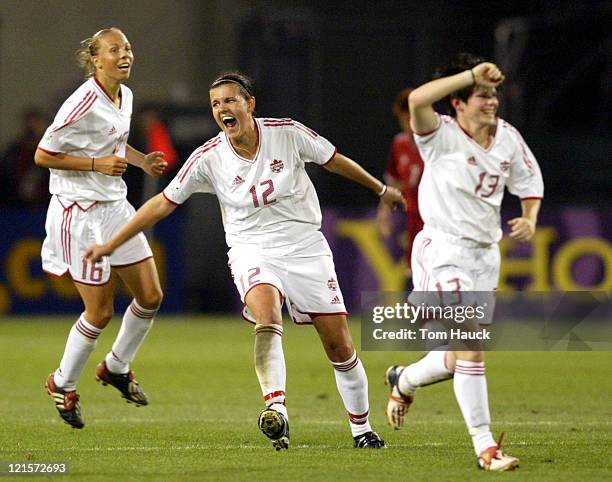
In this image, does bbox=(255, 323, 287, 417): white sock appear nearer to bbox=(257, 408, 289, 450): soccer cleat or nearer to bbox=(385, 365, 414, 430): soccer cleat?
bbox=(257, 408, 289, 450): soccer cleat

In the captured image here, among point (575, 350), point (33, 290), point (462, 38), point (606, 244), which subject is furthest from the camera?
point (462, 38)

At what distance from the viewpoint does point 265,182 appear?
25.2 feet

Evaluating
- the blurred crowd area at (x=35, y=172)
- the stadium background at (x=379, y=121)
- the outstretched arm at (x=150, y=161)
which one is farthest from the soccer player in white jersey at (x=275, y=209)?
the blurred crowd area at (x=35, y=172)

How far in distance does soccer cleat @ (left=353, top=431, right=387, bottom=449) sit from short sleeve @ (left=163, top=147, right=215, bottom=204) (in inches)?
65.1

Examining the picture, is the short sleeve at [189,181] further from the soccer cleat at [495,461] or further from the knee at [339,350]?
the soccer cleat at [495,461]

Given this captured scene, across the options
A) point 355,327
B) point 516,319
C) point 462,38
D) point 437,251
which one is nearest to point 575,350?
point 516,319

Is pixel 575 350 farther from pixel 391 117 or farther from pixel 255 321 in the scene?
pixel 255 321

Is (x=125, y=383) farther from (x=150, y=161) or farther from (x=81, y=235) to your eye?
(x=150, y=161)

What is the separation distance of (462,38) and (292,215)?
12.2 m

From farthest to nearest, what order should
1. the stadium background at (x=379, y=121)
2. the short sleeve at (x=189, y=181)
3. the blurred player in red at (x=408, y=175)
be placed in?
1. the stadium background at (x=379, y=121)
2. the blurred player in red at (x=408, y=175)
3. the short sleeve at (x=189, y=181)

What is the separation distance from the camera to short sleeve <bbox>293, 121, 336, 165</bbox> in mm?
7781

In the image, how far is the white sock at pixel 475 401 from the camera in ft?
22.4

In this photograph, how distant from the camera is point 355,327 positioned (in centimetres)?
1638

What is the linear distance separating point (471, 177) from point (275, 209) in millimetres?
1102
